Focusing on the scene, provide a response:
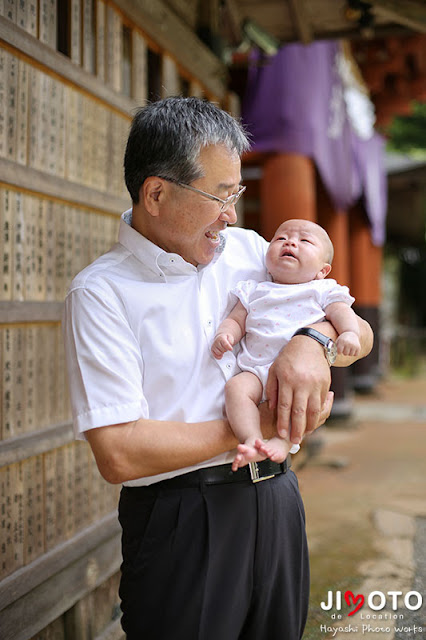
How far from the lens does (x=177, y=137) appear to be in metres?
1.63

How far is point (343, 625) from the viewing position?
3072mm

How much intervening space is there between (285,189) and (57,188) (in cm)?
339

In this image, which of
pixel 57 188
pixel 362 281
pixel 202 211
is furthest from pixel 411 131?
pixel 202 211

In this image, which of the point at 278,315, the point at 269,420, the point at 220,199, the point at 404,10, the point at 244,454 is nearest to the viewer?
the point at 244,454

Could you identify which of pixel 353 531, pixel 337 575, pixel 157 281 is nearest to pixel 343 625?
pixel 337 575

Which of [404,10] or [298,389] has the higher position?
[404,10]

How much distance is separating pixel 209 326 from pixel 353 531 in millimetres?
3157

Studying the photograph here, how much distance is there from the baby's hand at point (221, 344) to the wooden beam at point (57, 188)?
3.47 ft

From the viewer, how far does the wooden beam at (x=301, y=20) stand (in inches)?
154

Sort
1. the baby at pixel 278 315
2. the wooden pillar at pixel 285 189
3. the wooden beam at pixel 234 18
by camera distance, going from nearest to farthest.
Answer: the baby at pixel 278 315, the wooden beam at pixel 234 18, the wooden pillar at pixel 285 189

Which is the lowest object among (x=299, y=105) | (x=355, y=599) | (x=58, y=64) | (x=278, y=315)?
(x=355, y=599)

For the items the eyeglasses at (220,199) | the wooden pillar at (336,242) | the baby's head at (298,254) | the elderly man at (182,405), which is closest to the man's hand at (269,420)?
the elderly man at (182,405)

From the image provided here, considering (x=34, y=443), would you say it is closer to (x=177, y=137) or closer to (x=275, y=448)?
(x=275, y=448)

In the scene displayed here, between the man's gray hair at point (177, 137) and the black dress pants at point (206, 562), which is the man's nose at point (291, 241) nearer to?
the man's gray hair at point (177, 137)
